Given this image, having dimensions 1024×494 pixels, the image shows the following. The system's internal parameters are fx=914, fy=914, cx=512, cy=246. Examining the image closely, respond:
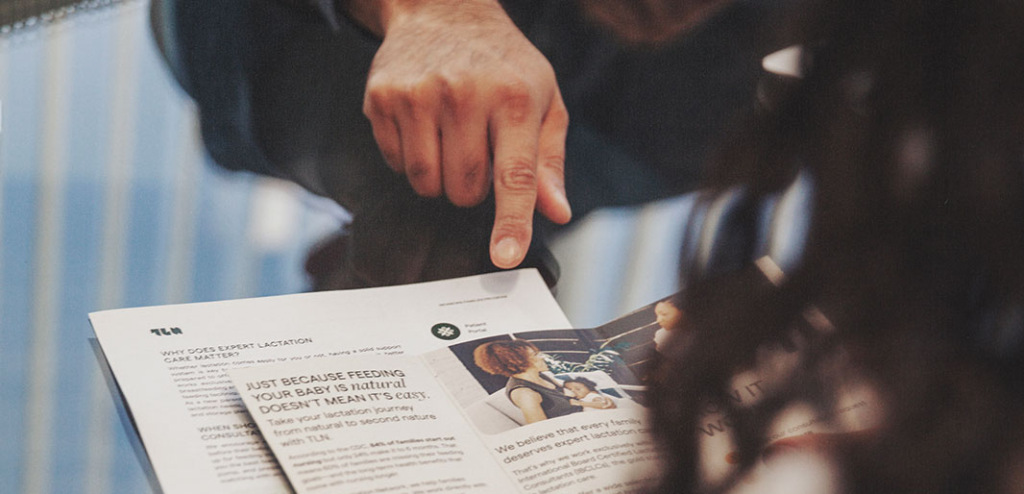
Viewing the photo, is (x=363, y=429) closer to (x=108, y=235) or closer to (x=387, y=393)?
(x=387, y=393)

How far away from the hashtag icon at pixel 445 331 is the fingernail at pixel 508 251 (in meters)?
0.10

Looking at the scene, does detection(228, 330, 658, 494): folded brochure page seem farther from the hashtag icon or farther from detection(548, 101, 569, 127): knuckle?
detection(548, 101, 569, 127): knuckle

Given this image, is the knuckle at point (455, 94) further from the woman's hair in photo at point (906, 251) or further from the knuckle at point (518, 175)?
the woman's hair in photo at point (906, 251)

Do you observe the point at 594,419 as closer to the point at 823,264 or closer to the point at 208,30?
the point at 823,264

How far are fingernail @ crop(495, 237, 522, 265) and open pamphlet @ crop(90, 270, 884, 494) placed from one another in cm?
5

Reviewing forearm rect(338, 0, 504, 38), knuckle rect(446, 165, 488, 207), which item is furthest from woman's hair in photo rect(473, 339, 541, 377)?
forearm rect(338, 0, 504, 38)

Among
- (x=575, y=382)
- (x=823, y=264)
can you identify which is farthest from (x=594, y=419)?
(x=823, y=264)

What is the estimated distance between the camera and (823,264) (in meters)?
0.27

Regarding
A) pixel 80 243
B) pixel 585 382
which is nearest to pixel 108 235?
pixel 80 243

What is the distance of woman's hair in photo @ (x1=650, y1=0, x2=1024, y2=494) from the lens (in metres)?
0.25

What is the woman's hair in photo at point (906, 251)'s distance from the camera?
0.84 ft

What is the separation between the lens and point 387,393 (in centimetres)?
54

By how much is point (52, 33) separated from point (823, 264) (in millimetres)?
937

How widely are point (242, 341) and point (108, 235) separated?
22cm
